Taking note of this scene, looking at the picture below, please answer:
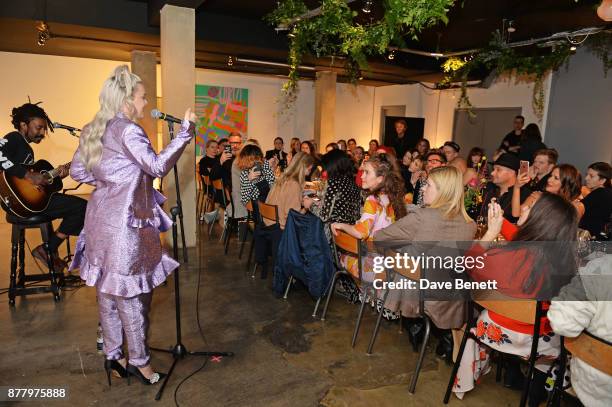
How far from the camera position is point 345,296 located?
4.20m

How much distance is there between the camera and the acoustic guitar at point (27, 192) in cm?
354

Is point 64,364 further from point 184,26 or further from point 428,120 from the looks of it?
point 428,120

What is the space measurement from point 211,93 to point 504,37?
7003 mm

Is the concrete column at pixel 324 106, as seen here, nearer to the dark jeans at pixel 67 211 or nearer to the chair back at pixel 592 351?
the dark jeans at pixel 67 211

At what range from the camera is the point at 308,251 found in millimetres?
3609

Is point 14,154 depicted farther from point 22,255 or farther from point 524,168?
point 524,168

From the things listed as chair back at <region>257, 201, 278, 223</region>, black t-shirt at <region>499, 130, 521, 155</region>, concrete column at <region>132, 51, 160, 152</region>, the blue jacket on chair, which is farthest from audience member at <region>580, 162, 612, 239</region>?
concrete column at <region>132, 51, 160, 152</region>

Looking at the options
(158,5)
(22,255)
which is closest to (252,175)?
(22,255)

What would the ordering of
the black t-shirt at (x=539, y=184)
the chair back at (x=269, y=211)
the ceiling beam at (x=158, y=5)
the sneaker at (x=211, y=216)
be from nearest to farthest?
the chair back at (x=269, y=211), the black t-shirt at (x=539, y=184), the ceiling beam at (x=158, y=5), the sneaker at (x=211, y=216)

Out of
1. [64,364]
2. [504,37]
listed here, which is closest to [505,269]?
[64,364]

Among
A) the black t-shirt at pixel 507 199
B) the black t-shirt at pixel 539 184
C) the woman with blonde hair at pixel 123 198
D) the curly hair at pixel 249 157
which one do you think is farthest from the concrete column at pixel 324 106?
the woman with blonde hair at pixel 123 198

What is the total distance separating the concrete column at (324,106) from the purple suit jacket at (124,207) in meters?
8.06

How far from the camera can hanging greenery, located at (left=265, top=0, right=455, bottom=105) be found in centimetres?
370

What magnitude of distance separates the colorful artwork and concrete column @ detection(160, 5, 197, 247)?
544cm
